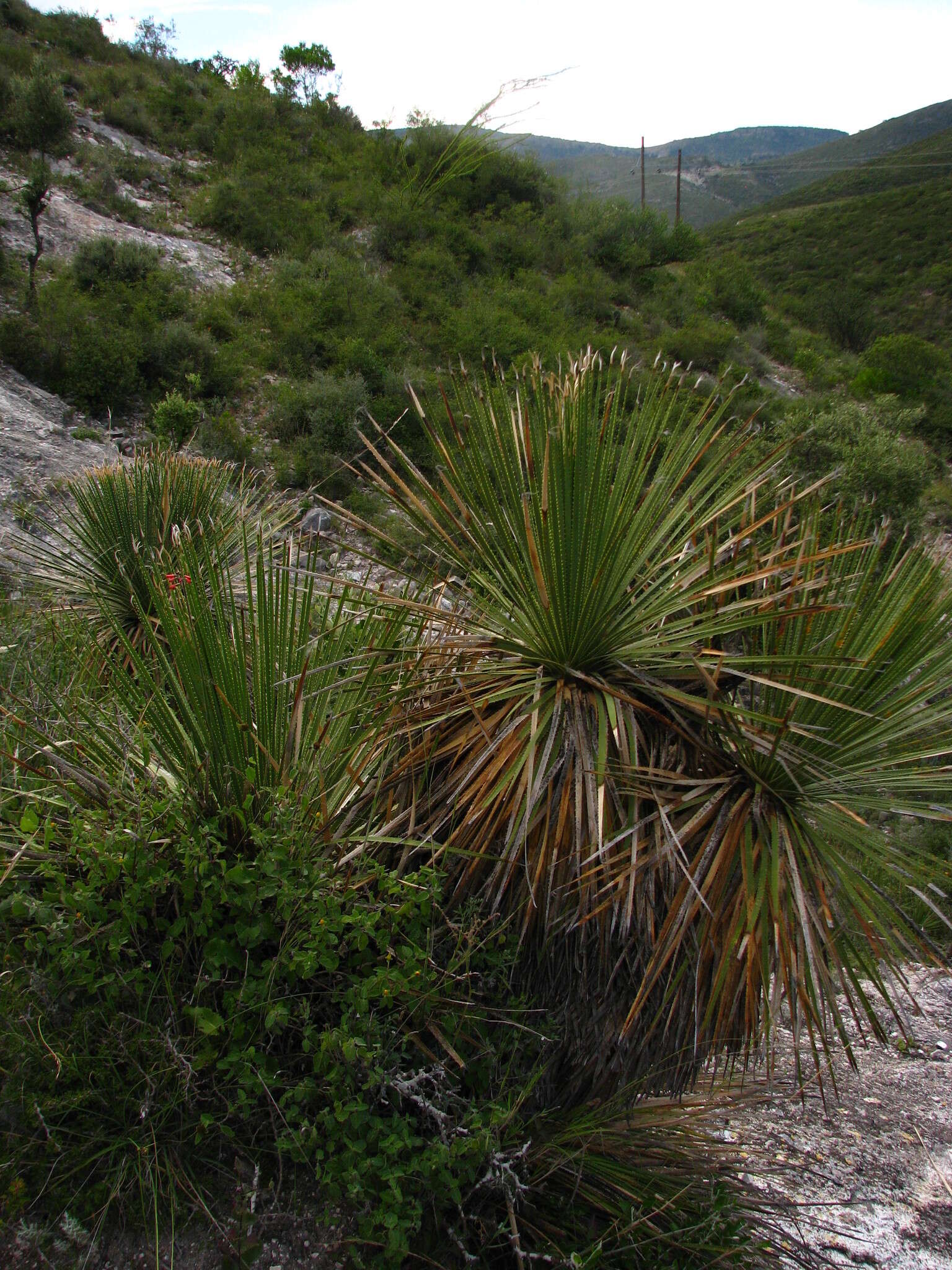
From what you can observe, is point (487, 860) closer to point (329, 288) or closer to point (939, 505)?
point (329, 288)

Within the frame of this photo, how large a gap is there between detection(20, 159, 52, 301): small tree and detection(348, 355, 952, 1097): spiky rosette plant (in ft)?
41.3

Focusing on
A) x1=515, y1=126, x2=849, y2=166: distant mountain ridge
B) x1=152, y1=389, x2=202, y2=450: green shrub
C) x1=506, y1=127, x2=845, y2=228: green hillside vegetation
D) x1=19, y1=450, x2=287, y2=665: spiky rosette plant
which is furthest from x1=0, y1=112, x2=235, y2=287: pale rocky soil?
x1=515, y1=126, x2=849, y2=166: distant mountain ridge

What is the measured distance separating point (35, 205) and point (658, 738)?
14.5 m

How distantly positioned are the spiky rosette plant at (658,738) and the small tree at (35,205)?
12.6 m

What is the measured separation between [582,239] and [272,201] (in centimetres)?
891

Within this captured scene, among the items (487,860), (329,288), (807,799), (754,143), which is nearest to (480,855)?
(487,860)

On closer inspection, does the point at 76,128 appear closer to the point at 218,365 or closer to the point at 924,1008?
the point at 218,365

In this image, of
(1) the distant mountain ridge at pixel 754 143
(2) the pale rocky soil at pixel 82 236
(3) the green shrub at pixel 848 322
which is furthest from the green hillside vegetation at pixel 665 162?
(3) the green shrub at pixel 848 322

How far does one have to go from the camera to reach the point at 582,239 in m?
22.1

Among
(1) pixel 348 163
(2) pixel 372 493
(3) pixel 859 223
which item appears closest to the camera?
(2) pixel 372 493

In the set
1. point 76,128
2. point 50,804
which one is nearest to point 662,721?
point 50,804

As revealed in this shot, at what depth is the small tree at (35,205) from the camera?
12227 mm

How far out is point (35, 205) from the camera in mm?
12414

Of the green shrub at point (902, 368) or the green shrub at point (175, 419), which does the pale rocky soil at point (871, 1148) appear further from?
the green shrub at point (902, 368)
